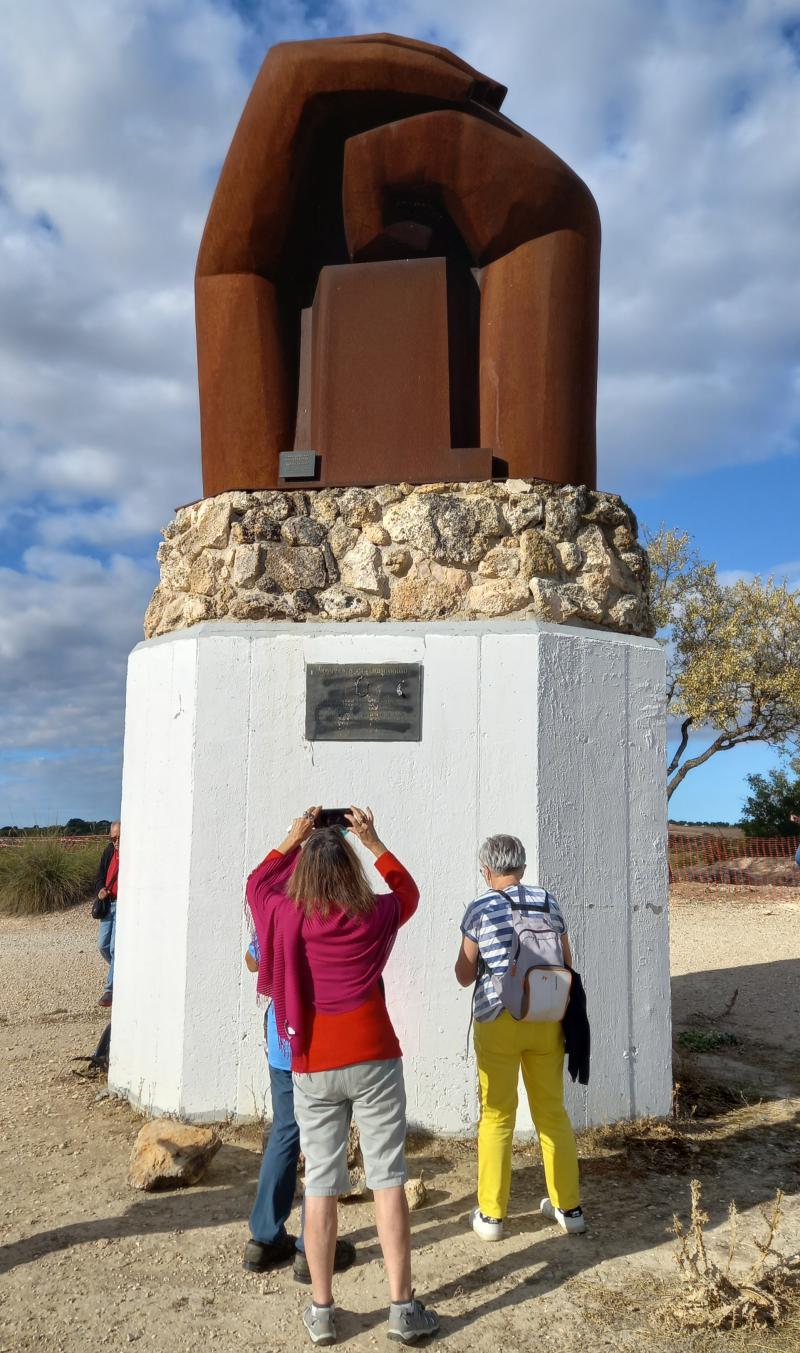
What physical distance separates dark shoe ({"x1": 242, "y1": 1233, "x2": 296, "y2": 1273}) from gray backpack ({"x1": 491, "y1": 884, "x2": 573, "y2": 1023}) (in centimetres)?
118

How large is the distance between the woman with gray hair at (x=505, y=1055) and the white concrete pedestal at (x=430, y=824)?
102 centimetres

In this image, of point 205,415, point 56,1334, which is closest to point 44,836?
point 205,415

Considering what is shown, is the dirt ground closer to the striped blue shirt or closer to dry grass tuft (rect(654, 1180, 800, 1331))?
dry grass tuft (rect(654, 1180, 800, 1331))

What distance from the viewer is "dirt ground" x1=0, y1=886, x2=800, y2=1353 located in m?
3.17

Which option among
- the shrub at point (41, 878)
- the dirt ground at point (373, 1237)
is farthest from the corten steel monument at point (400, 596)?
the shrub at point (41, 878)

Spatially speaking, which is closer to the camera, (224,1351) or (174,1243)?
(224,1351)

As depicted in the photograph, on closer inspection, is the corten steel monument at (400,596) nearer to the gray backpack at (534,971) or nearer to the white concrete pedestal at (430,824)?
the white concrete pedestal at (430,824)

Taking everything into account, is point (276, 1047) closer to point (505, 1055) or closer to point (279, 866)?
point (279, 866)

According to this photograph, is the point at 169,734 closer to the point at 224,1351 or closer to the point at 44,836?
the point at 224,1351

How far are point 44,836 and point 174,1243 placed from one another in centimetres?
1396

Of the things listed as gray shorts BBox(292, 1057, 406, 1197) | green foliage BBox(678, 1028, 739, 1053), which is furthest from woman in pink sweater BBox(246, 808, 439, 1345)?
green foliage BBox(678, 1028, 739, 1053)

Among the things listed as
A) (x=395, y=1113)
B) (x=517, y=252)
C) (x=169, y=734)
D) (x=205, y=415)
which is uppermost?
(x=517, y=252)

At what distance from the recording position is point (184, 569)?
5805 mm

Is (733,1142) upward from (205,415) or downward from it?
downward
